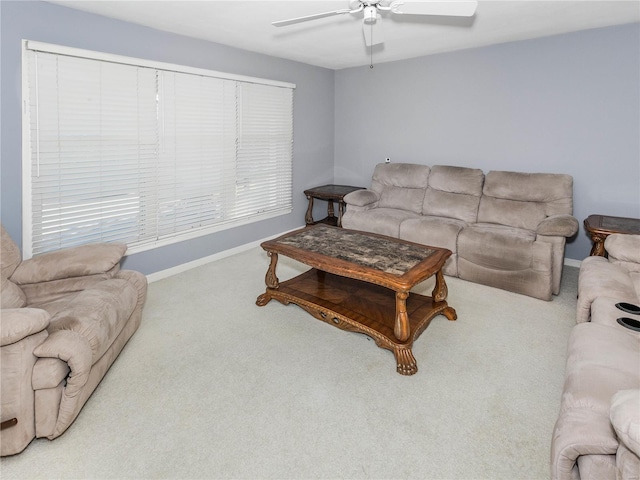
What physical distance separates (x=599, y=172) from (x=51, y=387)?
4.77m

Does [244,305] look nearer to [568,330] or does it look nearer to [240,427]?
[240,427]

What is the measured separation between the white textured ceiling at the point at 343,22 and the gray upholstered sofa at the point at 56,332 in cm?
195

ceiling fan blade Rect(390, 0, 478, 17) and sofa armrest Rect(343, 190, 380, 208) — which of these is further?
sofa armrest Rect(343, 190, 380, 208)

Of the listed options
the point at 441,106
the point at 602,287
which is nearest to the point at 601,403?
the point at 602,287

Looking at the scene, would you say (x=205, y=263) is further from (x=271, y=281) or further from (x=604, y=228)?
(x=604, y=228)

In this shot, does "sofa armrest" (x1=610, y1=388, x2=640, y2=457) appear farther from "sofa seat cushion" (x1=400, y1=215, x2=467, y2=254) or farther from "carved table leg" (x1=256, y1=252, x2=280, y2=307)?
"sofa seat cushion" (x1=400, y1=215, x2=467, y2=254)

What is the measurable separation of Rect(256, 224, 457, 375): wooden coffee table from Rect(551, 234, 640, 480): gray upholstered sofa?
91 centimetres

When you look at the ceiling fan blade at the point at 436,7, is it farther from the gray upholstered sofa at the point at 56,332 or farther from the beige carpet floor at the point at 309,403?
the gray upholstered sofa at the point at 56,332

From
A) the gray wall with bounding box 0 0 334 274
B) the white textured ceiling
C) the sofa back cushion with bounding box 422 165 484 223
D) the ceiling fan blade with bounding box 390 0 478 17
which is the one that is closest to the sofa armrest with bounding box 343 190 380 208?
the sofa back cushion with bounding box 422 165 484 223

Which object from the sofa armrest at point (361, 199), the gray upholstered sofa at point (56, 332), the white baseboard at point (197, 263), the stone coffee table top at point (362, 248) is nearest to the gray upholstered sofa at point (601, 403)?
the stone coffee table top at point (362, 248)

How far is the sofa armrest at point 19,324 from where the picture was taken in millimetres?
1598

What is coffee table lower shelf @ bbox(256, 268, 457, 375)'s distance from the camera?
2449 mm

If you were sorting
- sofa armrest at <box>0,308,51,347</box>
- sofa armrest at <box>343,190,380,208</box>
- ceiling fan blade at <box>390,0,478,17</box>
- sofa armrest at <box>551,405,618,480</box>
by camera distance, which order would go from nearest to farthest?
sofa armrest at <box>551,405,618,480</box> < sofa armrest at <box>0,308,51,347</box> < ceiling fan blade at <box>390,0,478,17</box> < sofa armrest at <box>343,190,380,208</box>

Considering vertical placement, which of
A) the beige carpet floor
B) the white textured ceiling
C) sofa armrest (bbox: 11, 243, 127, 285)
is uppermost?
the white textured ceiling
